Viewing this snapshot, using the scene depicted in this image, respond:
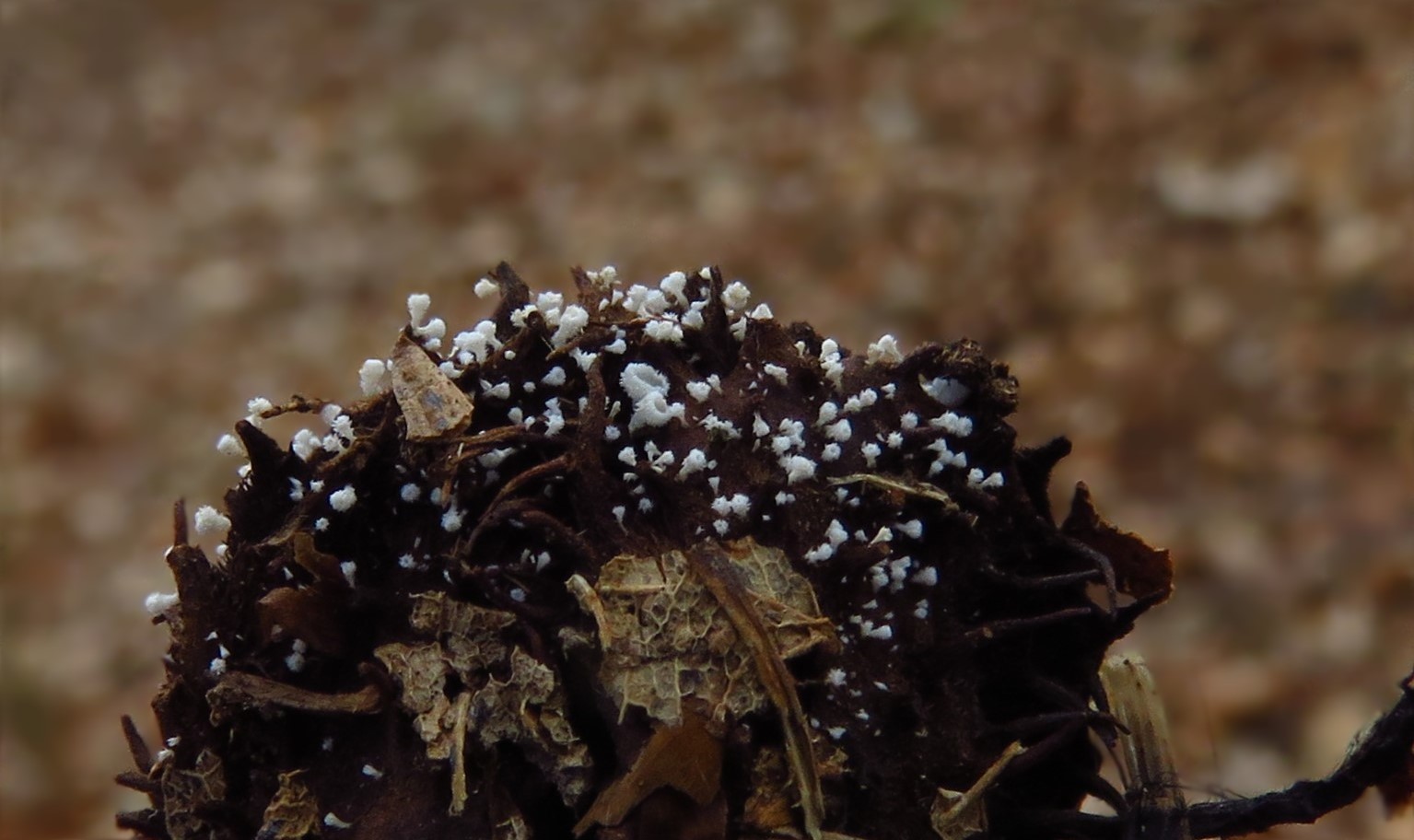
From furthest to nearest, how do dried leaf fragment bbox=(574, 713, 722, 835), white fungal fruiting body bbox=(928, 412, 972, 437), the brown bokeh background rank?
Answer: 1. the brown bokeh background
2. white fungal fruiting body bbox=(928, 412, 972, 437)
3. dried leaf fragment bbox=(574, 713, 722, 835)

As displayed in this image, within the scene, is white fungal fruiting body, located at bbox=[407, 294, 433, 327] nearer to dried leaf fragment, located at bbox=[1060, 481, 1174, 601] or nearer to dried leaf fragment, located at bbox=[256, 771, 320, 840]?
dried leaf fragment, located at bbox=[256, 771, 320, 840]

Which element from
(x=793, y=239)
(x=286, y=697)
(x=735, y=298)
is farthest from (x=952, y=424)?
(x=793, y=239)

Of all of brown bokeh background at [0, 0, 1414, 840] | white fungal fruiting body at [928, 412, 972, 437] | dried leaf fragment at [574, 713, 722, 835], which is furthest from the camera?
brown bokeh background at [0, 0, 1414, 840]

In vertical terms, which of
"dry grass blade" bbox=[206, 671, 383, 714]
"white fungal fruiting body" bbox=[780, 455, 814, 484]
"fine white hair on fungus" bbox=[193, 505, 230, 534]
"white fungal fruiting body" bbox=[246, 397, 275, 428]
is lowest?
"dry grass blade" bbox=[206, 671, 383, 714]

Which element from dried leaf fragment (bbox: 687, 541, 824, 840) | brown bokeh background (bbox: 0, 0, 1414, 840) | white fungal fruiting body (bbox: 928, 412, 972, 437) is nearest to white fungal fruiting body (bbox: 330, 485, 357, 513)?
dried leaf fragment (bbox: 687, 541, 824, 840)

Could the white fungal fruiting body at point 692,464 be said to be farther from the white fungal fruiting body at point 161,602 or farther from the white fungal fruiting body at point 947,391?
the white fungal fruiting body at point 161,602

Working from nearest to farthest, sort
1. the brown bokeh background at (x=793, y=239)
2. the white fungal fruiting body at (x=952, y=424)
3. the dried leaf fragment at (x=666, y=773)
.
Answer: the dried leaf fragment at (x=666, y=773) → the white fungal fruiting body at (x=952, y=424) → the brown bokeh background at (x=793, y=239)

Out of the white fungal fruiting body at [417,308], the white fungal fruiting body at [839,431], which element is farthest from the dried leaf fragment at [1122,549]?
the white fungal fruiting body at [417,308]

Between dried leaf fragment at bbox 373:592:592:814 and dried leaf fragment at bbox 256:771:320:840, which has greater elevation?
dried leaf fragment at bbox 373:592:592:814

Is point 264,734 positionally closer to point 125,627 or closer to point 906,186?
point 125,627
